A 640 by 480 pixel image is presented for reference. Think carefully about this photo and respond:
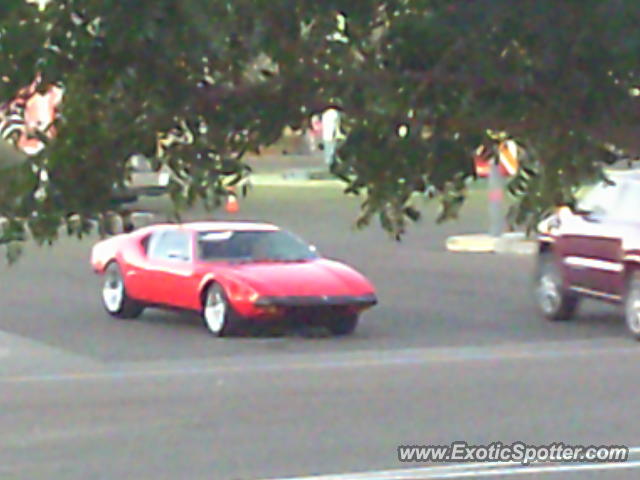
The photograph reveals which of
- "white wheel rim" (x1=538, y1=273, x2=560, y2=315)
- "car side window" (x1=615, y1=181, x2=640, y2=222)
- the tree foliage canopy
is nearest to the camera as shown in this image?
the tree foliage canopy

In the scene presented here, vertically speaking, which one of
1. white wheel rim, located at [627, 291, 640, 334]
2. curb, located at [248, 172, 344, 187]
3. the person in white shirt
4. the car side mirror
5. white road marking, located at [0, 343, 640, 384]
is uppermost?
the person in white shirt

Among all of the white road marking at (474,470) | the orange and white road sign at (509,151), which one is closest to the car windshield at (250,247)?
the white road marking at (474,470)

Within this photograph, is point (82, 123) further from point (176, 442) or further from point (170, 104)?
point (176, 442)

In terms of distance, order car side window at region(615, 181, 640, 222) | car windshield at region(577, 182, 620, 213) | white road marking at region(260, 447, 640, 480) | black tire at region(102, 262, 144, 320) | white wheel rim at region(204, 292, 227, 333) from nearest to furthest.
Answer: white road marking at region(260, 447, 640, 480), car side window at region(615, 181, 640, 222), car windshield at region(577, 182, 620, 213), white wheel rim at region(204, 292, 227, 333), black tire at region(102, 262, 144, 320)

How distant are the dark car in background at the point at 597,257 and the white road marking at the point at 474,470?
7277mm

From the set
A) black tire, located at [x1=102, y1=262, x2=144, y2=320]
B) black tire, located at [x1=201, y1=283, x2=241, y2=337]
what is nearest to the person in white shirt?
black tire, located at [x1=201, y1=283, x2=241, y2=337]

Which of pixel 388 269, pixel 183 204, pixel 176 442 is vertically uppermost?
pixel 183 204

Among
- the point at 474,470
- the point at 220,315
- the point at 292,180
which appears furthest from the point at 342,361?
the point at 292,180

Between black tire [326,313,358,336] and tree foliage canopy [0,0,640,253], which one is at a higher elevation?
tree foliage canopy [0,0,640,253]

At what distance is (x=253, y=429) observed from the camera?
34.3 ft

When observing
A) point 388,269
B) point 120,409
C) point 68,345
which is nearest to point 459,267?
point 388,269

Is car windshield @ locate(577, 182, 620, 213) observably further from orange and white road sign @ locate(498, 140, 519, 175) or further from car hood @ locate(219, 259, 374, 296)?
orange and white road sign @ locate(498, 140, 519, 175)

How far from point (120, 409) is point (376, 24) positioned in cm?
718

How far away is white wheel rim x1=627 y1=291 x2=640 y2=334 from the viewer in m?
16.5
